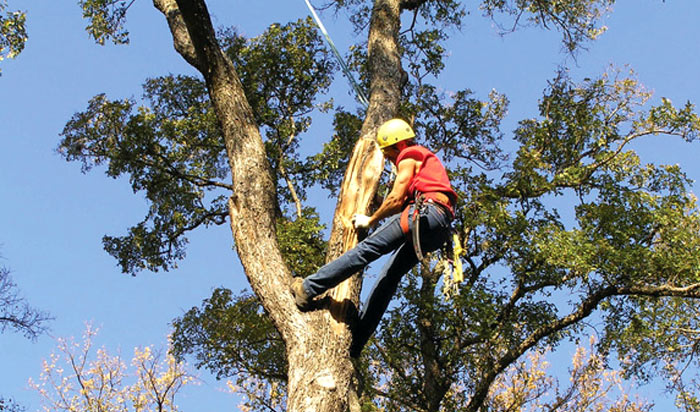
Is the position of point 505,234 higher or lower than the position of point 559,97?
lower

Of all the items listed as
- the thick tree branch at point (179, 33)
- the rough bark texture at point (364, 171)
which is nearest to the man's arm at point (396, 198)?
the rough bark texture at point (364, 171)

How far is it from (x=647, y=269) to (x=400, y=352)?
341 centimetres

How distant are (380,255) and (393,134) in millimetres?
877

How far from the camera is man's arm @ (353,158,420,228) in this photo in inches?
191

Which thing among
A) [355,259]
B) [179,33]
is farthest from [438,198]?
[179,33]

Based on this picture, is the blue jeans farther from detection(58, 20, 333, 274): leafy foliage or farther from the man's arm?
detection(58, 20, 333, 274): leafy foliage

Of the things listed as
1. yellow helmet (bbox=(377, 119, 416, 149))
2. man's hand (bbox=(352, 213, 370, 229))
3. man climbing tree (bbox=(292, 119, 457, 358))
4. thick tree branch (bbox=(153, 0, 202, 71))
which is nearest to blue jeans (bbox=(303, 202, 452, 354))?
man climbing tree (bbox=(292, 119, 457, 358))

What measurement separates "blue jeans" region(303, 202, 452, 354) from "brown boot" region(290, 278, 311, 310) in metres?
0.03

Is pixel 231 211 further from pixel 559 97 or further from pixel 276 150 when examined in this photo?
pixel 559 97

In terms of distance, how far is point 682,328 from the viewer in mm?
10820

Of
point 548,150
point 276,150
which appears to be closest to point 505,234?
point 548,150

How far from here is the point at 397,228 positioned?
4777mm

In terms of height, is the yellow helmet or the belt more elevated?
the yellow helmet

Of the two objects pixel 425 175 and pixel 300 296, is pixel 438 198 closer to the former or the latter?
pixel 425 175
